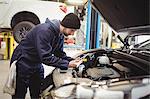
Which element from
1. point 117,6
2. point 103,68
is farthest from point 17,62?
point 117,6

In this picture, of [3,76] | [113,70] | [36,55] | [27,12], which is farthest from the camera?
[27,12]

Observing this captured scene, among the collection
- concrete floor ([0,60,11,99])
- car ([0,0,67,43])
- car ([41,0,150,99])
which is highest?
car ([0,0,67,43])

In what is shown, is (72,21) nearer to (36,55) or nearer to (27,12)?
(36,55)

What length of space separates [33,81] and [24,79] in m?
0.14

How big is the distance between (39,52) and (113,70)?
0.72 meters

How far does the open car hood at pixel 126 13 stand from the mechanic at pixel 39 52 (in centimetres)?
34

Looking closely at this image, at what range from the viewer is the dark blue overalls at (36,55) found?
243 cm

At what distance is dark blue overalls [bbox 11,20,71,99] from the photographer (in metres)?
2.43

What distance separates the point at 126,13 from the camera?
8.16 ft

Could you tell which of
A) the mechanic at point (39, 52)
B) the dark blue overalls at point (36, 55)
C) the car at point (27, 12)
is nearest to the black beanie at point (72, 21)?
the mechanic at point (39, 52)

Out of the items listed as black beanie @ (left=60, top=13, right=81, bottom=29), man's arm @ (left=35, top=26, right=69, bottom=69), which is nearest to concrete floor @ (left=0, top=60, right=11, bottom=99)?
man's arm @ (left=35, top=26, right=69, bottom=69)

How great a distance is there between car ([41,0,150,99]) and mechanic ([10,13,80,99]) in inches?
6.8

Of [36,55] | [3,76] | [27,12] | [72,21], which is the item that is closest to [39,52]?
[36,55]

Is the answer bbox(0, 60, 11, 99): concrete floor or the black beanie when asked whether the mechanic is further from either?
bbox(0, 60, 11, 99): concrete floor
